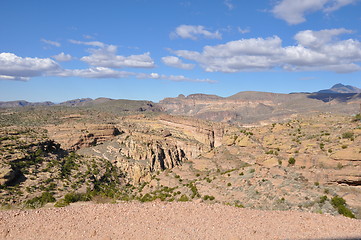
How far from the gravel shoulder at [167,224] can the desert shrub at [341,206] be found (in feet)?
10.5

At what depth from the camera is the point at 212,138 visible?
72250mm

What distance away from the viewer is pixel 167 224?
10672mm

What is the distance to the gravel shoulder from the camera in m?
9.88

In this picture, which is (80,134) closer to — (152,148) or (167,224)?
(152,148)

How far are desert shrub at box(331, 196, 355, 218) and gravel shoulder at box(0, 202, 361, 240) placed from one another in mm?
3211

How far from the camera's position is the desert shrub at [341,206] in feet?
46.8

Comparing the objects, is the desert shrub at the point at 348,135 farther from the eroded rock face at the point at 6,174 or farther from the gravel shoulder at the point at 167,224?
the eroded rock face at the point at 6,174

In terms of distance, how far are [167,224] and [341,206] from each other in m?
10.6

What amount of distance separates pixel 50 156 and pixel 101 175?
8.22 meters

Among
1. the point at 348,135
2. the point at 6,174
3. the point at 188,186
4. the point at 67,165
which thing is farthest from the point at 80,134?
the point at 348,135

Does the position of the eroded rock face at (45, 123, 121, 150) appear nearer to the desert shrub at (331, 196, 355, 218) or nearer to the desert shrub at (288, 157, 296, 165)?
the desert shrub at (288, 157, 296, 165)

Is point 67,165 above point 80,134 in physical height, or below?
below

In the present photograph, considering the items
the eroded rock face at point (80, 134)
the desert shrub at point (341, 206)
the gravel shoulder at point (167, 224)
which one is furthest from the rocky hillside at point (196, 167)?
the gravel shoulder at point (167, 224)

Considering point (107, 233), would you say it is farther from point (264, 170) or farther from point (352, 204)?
point (264, 170)
